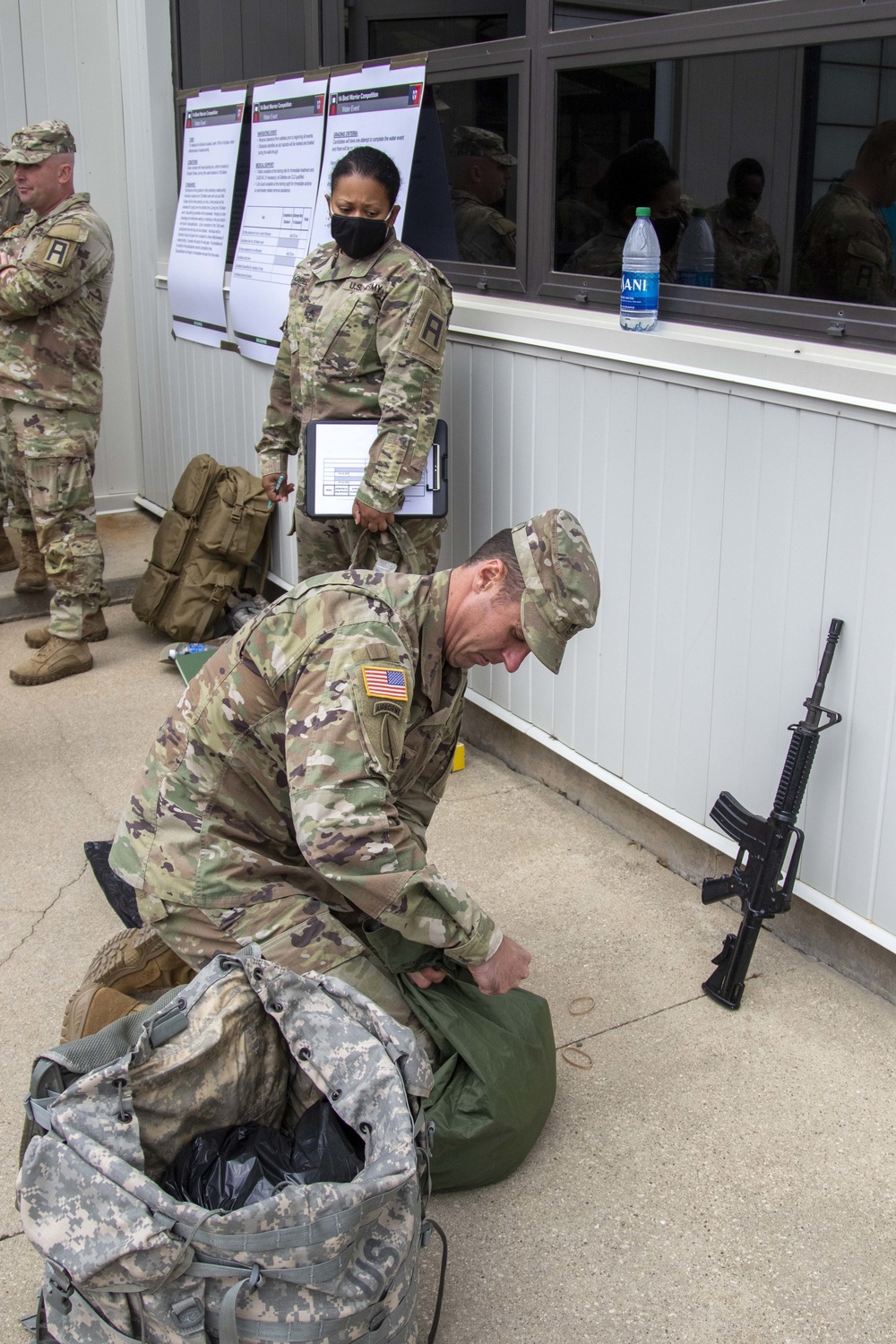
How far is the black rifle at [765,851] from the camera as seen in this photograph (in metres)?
2.75

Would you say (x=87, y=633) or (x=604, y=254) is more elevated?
(x=604, y=254)

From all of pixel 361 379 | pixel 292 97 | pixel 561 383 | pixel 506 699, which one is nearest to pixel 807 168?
pixel 561 383

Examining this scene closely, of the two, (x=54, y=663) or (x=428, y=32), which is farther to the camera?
(x=54, y=663)

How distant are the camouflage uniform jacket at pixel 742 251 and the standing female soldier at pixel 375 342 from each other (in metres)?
0.95

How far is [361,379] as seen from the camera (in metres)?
3.94

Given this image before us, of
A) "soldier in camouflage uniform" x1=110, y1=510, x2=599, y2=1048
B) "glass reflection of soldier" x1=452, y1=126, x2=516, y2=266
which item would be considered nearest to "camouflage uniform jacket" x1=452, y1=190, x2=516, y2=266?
"glass reflection of soldier" x1=452, y1=126, x2=516, y2=266

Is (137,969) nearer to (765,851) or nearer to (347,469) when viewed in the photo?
(765,851)

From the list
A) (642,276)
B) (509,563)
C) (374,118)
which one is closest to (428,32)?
(374,118)

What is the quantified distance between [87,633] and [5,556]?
3.90 feet

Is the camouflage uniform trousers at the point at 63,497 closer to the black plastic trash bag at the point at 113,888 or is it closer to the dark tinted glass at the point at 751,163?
the black plastic trash bag at the point at 113,888

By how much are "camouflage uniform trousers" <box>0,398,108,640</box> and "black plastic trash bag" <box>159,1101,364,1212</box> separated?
12.0 feet

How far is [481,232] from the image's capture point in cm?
416

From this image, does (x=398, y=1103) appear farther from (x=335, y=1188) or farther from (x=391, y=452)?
(x=391, y=452)

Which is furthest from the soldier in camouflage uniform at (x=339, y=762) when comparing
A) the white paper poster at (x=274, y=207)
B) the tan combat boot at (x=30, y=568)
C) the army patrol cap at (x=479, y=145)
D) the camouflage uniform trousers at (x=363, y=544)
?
the tan combat boot at (x=30, y=568)
